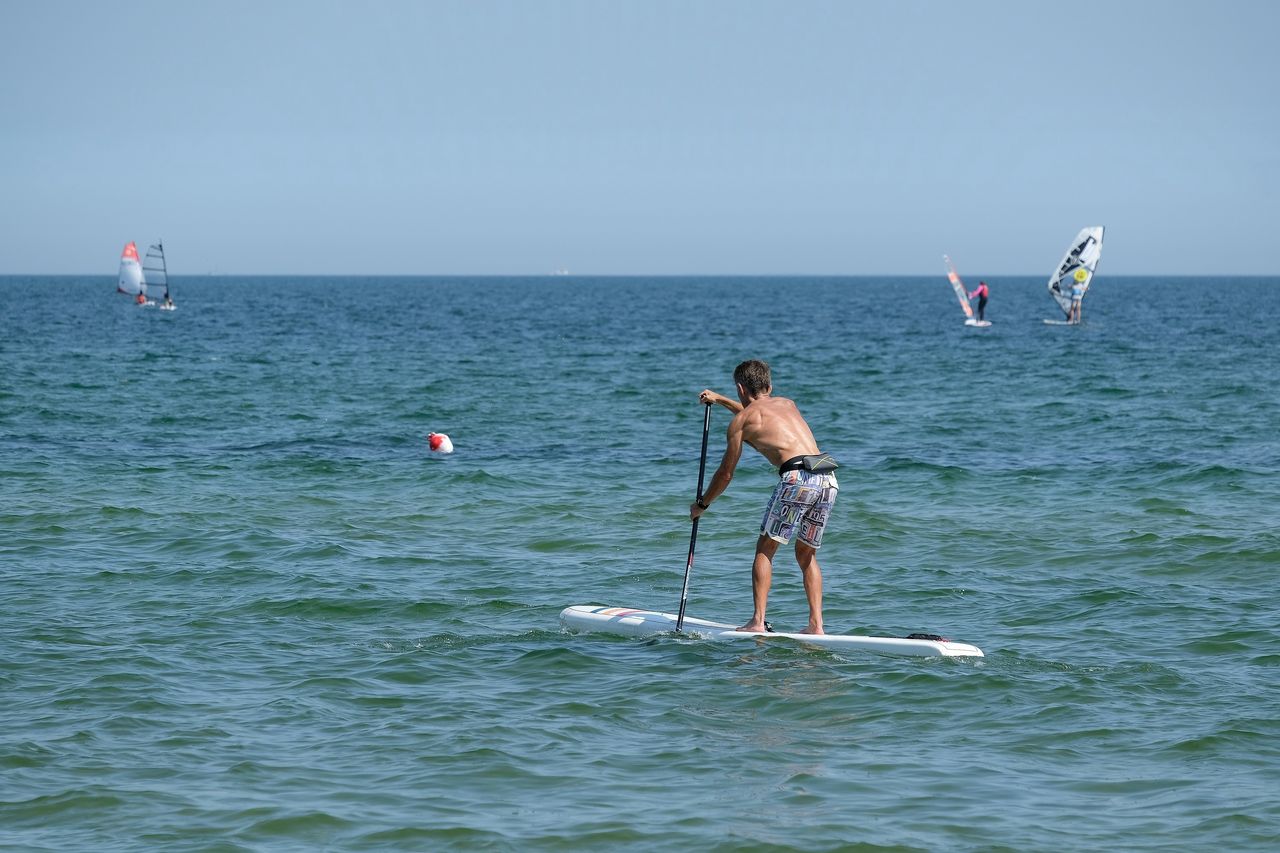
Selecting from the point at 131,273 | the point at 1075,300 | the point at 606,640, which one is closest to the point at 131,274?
the point at 131,273

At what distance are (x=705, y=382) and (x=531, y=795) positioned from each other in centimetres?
3112

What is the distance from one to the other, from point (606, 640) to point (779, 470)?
6.43 ft

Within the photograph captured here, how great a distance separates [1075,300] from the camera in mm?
66688

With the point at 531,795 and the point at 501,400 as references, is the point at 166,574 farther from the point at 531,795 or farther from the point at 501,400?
the point at 501,400

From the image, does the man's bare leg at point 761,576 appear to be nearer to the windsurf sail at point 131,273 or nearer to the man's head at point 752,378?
the man's head at point 752,378

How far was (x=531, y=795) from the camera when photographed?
7.39 meters

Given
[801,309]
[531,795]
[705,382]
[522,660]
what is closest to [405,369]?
[705,382]

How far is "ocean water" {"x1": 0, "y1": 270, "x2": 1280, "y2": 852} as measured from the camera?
7172mm

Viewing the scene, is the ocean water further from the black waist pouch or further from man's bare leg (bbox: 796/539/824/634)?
the black waist pouch

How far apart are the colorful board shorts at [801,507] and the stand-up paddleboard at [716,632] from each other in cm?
76

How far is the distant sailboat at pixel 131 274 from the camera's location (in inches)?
3164
